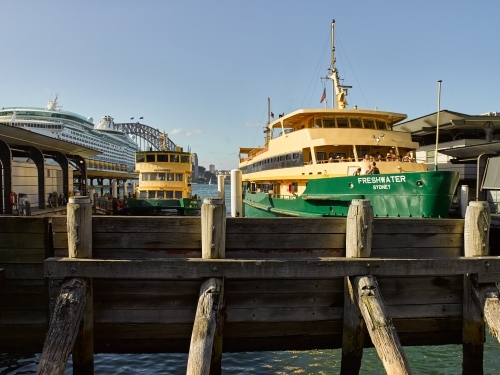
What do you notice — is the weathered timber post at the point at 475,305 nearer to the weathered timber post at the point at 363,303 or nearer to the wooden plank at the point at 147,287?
the weathered timber post at the point at 363,303

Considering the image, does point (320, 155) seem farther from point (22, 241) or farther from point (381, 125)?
point (22, 241)

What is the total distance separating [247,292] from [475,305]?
3108 millimetres

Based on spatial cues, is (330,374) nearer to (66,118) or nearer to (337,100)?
(337,100)

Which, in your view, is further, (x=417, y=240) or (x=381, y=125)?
(x=381, y=125)

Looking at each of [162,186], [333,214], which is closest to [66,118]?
[162,186]

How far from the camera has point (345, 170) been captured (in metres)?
16.8

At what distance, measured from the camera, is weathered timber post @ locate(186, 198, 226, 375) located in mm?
4078

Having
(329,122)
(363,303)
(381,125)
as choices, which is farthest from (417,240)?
(381,125)

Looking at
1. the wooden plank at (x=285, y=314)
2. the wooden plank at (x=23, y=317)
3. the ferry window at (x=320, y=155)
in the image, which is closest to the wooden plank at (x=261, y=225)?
the wooden plank at (x=285, y=314)

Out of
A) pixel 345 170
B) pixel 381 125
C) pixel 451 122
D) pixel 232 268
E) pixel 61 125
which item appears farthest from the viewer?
pixel 61 125

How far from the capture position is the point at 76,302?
14.5 feet

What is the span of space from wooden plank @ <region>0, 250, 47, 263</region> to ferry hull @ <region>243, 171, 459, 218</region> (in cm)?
1141

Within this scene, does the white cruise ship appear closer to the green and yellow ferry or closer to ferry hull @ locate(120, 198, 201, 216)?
ferry hull @ locate(120, 198, 201, 216)

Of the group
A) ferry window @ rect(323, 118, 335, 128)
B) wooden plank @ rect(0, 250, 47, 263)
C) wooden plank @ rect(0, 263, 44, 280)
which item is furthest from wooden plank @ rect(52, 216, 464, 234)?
ferry window @ rect(323, 118, 335, 128)
